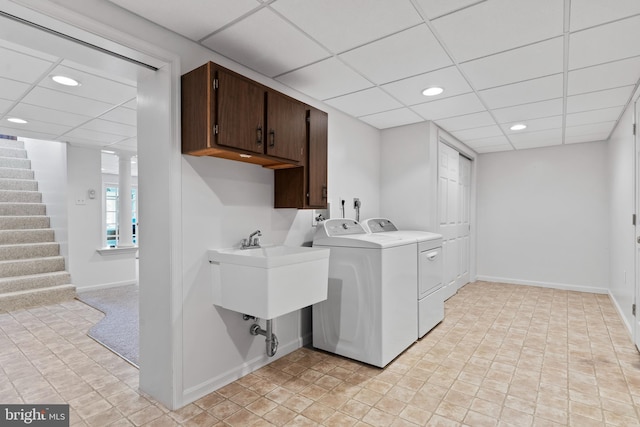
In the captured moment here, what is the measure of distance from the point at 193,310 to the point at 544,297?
4.62 meters

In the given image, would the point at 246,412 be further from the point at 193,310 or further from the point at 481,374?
the point at 481,374

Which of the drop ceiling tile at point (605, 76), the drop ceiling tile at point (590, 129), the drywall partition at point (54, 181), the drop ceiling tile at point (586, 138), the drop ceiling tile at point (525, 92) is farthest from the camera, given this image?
the drywall partition at point (54, 181)

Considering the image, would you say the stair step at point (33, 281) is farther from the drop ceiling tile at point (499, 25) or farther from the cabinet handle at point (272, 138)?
the drop ceiling tile at point (499, 25)

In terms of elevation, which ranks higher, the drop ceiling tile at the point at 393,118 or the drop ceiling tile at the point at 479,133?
the drop ceiling tile at the point at 393,118

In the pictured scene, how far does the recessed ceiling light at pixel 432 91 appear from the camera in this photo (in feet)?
9.32

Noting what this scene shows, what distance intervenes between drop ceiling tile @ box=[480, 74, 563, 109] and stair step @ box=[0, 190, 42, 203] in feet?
22.0

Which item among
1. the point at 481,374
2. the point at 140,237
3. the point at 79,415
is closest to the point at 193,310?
the point at 140,237

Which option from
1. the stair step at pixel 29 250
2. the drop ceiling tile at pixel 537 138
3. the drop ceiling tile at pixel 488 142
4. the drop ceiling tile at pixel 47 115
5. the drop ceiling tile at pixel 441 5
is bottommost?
the stair step at pixel 29 250

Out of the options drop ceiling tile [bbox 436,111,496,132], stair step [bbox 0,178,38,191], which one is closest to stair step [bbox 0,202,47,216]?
stair step [bbox 0,178,38,191]

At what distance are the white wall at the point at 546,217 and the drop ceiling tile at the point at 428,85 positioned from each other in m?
3.18

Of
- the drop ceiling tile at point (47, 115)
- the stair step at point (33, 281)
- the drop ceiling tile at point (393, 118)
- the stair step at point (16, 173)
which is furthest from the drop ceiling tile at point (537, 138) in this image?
the stair step at point (16, 173)

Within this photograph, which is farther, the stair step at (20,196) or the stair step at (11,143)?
the stair step at (11,143)

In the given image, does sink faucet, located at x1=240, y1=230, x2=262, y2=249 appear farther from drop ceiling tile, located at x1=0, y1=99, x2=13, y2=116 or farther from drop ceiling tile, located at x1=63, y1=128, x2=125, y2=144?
drop ceiling tile, located at x1=63, y1=128, x2=125, y2=144

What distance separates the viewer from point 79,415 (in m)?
1.95
